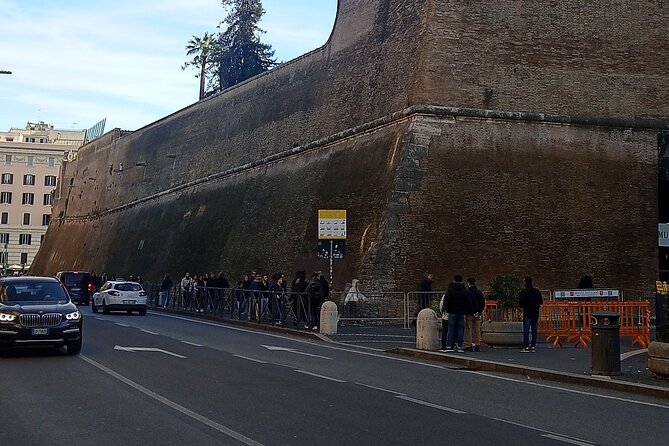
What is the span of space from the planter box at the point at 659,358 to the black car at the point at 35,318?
34.3 ft

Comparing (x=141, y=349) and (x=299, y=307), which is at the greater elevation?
(x=299, y=307)

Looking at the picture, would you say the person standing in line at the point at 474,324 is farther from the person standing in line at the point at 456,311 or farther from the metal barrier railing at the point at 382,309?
the metal barrier railing at the point at 382,309

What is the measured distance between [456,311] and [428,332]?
2.87 feet

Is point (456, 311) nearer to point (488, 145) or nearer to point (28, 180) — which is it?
point (488, 145)

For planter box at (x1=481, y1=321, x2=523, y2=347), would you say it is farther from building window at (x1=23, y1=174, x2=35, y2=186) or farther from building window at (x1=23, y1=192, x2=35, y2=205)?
building window at (x1=23, y1=174, x2=35, y2=186)

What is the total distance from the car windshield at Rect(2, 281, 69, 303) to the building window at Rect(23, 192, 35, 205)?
93988 millimetres

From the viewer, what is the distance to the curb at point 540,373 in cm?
1306

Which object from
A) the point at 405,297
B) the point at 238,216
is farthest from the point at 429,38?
the point at 238,216

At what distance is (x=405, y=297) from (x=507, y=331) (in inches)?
251

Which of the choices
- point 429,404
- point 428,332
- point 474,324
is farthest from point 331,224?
point 429,404

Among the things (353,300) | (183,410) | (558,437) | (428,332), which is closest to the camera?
(558,437)

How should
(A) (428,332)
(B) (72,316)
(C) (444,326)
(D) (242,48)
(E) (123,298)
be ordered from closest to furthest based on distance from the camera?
(B) (72,316) → (A) (428,332) → (C) (444,326) → (E) (123,298) → (D) (242,48)

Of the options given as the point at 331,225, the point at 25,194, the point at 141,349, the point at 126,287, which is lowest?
the point at 141,349

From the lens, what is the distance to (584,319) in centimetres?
2097
